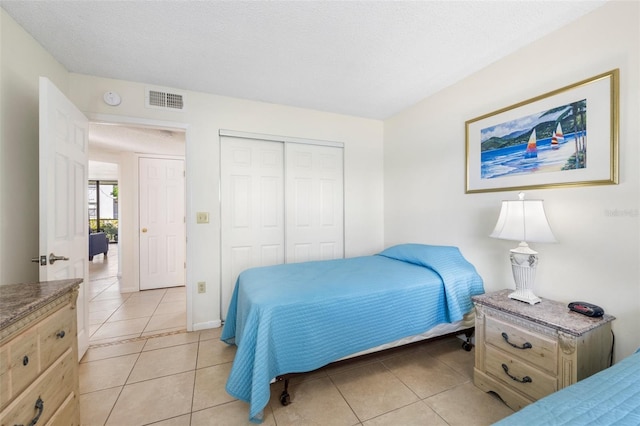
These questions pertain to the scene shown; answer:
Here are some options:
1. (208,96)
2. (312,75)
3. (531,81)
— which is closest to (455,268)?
(531,81)

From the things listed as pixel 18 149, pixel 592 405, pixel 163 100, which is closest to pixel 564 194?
pixel 592 405

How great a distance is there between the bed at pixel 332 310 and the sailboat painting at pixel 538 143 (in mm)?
838

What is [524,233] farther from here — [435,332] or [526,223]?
[435,332]

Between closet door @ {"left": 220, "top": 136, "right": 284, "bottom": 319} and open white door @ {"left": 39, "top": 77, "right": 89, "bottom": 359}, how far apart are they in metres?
1.11

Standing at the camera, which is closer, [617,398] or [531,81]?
[617,398]

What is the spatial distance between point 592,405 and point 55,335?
201 centimetres

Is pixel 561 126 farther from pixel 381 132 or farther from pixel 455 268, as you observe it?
pixel 381 132

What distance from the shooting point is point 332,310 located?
1.65m

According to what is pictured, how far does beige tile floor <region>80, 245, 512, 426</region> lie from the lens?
1513 mm

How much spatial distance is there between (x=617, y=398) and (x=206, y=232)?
2.85 metres

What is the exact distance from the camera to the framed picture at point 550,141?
1.54 metres

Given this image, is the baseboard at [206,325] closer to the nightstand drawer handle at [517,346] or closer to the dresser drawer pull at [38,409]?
the dresser drawer pull at [38,409]

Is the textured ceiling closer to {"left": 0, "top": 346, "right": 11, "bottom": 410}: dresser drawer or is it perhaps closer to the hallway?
{"left": 0, "top": 346, "right": 11, "bottom": 410}: dresser drawer

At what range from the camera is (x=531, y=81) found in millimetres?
1910
